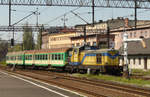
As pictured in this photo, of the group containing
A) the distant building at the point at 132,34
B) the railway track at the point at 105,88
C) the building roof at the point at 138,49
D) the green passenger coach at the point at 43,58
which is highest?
the distant building at the point at 132,34

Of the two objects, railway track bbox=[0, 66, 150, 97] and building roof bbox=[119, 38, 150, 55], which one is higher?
building roof bbox=[119, 38, 150, 55]

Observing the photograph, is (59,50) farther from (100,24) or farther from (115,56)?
(100,24)

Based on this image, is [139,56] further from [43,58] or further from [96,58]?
[96,58]

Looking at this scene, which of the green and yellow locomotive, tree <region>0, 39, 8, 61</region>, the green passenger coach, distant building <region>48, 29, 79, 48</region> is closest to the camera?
the green and yellow locomotive

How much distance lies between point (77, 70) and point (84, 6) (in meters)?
7.30

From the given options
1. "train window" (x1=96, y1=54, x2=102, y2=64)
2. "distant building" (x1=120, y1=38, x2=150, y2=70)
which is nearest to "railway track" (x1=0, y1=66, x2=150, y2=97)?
"train window" (x1=96, y1=54, x2=102, y2=64)

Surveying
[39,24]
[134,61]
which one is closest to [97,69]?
[134,61]

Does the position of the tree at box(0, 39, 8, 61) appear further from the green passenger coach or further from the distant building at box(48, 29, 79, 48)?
the green passenger coach

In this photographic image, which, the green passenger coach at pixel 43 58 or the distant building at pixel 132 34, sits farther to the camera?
the distant building at pixel 132 34

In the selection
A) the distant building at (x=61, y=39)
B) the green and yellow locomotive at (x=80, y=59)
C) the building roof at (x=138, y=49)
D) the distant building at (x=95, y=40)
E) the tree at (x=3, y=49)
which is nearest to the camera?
the green and yellow locomotive at (x=80, y=59)

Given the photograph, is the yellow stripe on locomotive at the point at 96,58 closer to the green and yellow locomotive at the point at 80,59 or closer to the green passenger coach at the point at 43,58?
the green and yellow locomotive at the point at 80,59

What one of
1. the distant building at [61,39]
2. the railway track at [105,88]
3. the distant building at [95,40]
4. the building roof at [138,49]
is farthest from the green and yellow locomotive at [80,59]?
the distant building at [61,39]

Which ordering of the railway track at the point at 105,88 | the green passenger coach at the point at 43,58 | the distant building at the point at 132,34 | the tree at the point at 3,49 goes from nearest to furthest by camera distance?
the railway track at the point at 105,88, the green passenger coach at the point at 43,58, the distant building at the point at 132,34, the tree at the point at 3,49

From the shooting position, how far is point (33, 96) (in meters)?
15.6
